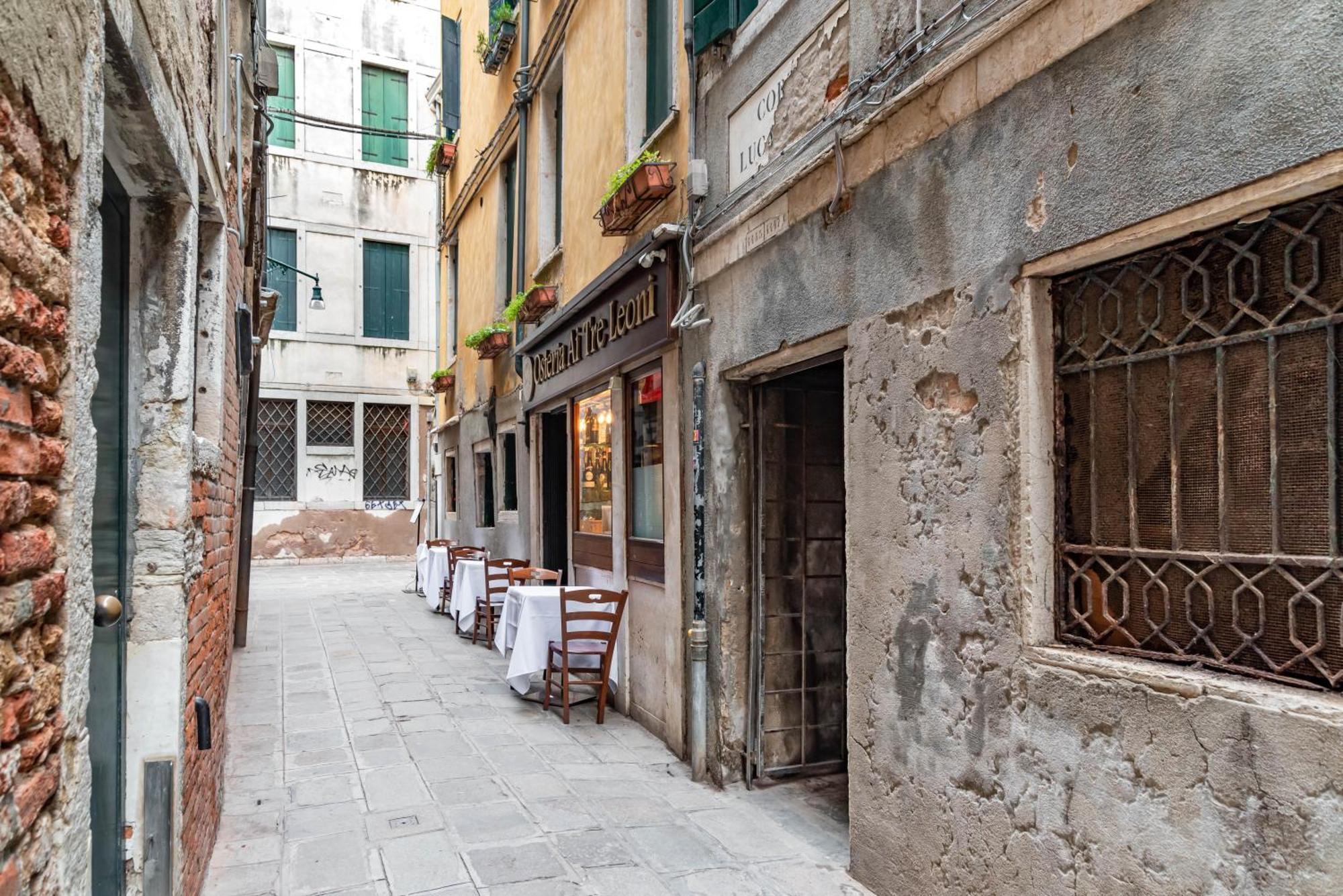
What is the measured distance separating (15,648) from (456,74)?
13684mm

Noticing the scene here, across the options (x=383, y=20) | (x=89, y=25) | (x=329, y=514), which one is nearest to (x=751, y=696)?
(x=89, y=25)

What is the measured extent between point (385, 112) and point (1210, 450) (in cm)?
2123

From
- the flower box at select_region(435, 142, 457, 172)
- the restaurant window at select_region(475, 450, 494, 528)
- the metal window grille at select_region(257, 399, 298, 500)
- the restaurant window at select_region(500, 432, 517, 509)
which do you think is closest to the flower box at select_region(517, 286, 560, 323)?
the restaurant window at select_region(500, 432, 517, 509)

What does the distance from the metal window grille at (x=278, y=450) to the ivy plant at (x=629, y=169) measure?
48.6 ft

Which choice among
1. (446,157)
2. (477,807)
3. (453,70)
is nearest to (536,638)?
(477,807)

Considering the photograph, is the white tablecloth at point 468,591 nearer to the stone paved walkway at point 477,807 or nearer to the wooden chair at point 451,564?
the wooden chair at point 451,564

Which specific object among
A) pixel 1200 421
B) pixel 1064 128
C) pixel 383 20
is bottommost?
pixel 1200 421

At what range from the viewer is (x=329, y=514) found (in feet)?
63.9

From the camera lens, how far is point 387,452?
20.4 metres

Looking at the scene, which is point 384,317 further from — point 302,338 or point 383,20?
point 383,20

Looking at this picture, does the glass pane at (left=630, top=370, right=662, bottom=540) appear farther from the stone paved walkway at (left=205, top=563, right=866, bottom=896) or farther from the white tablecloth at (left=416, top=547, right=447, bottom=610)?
the white tablecloth at (left=416, top=547, right=447, bottom=610)

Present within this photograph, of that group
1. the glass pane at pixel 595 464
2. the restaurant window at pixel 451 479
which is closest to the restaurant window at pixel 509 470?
the glass pane at pixel 595 464

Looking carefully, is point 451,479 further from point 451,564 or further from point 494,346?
point 494,346

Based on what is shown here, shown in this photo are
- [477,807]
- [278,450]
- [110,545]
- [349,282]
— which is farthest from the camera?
[349,282]
